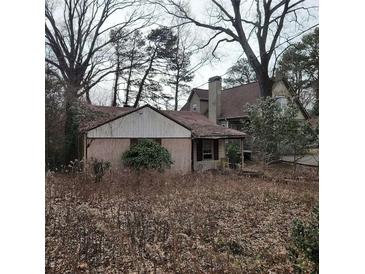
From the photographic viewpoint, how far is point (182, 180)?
16.0 ft

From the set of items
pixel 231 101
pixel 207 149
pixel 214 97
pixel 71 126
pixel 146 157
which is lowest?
pixel 146 157

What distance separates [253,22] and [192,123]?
362 centimetres

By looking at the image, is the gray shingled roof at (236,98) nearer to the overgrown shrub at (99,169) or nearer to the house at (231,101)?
the house at (231,101)

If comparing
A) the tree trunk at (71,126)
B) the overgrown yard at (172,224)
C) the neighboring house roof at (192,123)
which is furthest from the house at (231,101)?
the tree trunk at (71,126)

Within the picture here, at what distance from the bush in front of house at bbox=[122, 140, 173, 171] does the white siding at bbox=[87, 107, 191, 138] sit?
1.21 ft

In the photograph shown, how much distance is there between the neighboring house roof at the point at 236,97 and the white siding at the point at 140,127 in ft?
2.77

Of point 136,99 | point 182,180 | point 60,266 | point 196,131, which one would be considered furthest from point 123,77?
point 196,131

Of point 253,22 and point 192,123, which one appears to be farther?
point 192,123

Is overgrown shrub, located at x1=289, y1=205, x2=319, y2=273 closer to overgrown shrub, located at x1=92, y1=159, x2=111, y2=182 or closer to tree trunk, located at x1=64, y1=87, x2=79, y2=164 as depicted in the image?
overgrown shrub, located at x1=92, y1=159, x2=111, y2=182

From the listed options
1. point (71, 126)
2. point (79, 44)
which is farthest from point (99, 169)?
point (79, 44)

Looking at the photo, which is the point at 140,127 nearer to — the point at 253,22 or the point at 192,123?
the point at 192,123

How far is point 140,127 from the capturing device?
6.95m
